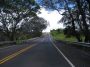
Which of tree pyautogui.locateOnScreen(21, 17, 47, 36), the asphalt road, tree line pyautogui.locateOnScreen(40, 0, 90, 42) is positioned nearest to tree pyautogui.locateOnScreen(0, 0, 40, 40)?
tree pyautogui.locateOnScreen(21, 17, 47, 36)

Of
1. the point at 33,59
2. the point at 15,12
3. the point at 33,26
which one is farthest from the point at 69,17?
the point at 33,26

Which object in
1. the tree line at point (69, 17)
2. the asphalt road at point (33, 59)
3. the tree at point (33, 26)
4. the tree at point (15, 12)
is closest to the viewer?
the asphalt road at point (33, 59)

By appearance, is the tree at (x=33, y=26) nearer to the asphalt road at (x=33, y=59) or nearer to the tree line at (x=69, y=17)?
the tree line at (x=69, y=17)

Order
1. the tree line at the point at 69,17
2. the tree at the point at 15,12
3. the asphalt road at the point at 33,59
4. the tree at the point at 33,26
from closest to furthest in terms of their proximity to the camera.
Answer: the asphalt road at the point at 33,59 → the tree line at the point at 69,17 → the tree at the point at 15,12 → the tree at the point at 33,26

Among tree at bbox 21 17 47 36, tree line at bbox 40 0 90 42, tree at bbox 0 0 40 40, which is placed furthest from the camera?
tree at bbox 21 17 47 36

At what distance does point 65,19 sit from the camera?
57.3 metres

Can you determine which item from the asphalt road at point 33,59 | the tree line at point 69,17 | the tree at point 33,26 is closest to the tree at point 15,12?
the tree at point 33,26

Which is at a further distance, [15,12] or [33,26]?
[33,26]

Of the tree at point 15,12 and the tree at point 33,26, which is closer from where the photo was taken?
the tree at point 15,12

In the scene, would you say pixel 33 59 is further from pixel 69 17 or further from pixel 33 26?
pixel 33 26

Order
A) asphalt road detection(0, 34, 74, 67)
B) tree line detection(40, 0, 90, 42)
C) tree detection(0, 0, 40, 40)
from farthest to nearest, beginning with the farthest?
tree detection(0, 0, 40, 40)
tree line detection(40, 0, 90, 42)
asphalt road detection(0, 34, 74, 67)

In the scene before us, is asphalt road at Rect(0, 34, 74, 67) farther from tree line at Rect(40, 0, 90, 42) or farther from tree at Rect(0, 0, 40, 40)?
tree at Rect(0, 0, 40, 40)

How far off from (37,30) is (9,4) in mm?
89240

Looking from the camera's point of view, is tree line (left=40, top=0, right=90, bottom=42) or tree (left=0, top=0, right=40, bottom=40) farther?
tree (left=0, top=0, right=40, bottom=40)
